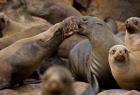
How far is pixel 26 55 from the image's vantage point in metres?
6.46

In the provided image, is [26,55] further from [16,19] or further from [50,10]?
[50,10]

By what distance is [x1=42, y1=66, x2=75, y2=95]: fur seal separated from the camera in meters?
3.37

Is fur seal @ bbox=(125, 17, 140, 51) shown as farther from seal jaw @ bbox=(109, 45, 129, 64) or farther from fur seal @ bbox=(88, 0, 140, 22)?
fur seal @ bbox=(88, 0, 140, 22)

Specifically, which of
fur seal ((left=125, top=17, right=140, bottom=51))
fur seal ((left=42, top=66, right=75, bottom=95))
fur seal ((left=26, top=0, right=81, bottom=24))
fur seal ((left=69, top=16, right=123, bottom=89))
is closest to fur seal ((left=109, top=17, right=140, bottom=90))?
fur seal ((left=69, top=16, right=123, bottom=89))

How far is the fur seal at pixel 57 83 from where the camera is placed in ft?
11.0

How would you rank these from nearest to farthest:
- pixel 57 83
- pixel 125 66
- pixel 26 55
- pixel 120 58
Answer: pixel 57 83 < pixel 26 55 < pixel 120 58 < pixel 125 66

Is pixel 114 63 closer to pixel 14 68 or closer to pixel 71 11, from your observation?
pixel 14 68

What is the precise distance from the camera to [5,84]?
20.4ft

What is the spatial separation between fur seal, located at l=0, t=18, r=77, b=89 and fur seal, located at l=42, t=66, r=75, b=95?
2817 mm

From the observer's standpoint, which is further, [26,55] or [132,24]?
[132,24]

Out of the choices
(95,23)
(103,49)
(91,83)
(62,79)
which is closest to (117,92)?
(91,83)

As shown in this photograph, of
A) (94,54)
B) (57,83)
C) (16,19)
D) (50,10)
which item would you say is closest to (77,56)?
(94,54)

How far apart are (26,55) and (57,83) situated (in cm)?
312

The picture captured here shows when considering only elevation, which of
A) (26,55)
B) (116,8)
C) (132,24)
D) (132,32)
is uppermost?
(116,8)
